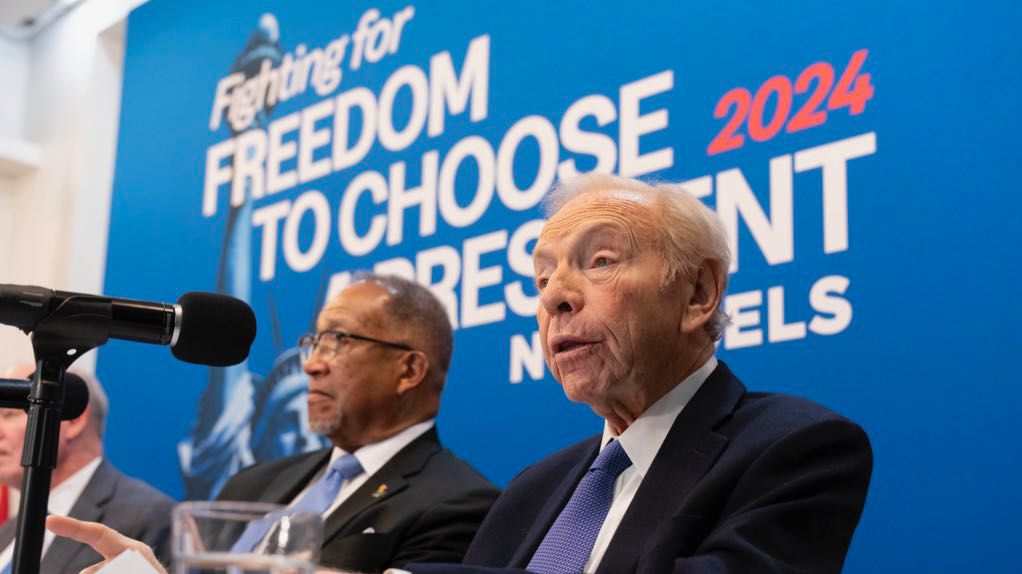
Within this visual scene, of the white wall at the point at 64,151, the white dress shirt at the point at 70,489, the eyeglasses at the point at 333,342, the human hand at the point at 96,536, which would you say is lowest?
the human hand at the point at 96,536

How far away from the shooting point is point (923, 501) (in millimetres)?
2922

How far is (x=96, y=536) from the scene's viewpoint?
1.80 metres

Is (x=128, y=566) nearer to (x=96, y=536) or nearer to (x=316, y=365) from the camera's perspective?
(x=96, y=536)

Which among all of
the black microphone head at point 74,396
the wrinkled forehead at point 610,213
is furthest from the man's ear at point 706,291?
the black microphone head at point 74,396

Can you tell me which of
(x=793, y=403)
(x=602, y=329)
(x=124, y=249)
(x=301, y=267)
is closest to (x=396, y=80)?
(x=301, y=267)

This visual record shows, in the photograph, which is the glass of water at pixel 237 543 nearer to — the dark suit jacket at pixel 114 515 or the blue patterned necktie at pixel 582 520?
the blue patterned necktie at pixel 582 520

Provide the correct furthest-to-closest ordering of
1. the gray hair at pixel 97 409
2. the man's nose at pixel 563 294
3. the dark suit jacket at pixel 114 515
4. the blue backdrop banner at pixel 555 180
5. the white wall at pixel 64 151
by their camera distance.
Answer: the white wall at pixel 64 151, the gray hair at pixel 97 409, the dark suit jacket at pixel 114 515, the blue backdrop banner at pixel 555 180, the man's nose at pixel 563 294

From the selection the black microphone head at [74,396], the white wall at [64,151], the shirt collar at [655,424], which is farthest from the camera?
the white wall at [64,151]

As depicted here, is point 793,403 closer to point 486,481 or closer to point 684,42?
point 486,481

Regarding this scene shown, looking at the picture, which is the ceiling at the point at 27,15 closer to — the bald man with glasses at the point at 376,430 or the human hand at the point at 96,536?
the bald man with glasses at the point at 376,430

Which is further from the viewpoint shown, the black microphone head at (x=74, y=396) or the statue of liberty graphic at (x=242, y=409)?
the statue of liberty graphic at (x=242, y=409)

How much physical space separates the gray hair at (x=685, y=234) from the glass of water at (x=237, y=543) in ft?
4.86

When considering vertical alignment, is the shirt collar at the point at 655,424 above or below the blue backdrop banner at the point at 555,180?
below

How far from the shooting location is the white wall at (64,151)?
5.88 metres
